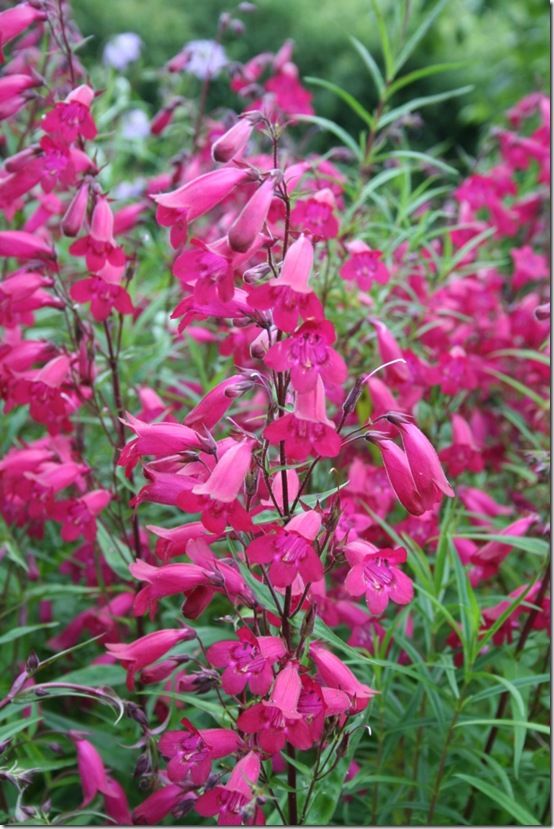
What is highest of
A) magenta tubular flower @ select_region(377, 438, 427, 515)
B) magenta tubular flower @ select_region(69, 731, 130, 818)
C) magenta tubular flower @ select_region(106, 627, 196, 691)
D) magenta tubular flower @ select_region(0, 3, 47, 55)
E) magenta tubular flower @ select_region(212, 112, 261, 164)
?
magenta tubular flower @ select_region(0, 3, 47, 55)

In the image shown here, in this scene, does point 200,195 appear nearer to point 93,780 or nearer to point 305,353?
point 305,353

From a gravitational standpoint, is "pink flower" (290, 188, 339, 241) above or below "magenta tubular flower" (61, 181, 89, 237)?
below

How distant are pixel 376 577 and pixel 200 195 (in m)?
0.66

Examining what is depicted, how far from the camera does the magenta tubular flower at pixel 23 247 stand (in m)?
1.99

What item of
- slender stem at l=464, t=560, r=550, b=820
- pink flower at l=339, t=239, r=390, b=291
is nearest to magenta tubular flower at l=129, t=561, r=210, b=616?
slender stem at l=464, t=560, r=550, b=820

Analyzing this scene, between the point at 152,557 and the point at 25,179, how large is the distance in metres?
0.88

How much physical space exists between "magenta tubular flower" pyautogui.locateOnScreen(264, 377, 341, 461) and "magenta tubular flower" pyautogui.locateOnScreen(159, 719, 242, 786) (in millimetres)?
493

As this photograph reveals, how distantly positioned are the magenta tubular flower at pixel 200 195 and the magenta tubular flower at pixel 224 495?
38cm

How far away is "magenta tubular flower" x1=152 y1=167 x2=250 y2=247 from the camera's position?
137 centimetres

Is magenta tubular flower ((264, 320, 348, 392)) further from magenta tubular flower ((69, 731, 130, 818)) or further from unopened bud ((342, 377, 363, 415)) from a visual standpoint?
magenta tubular flower ((69, 731, 130, 818))

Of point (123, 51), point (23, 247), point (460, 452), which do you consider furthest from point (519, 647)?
point (123, 51)

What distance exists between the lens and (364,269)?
2.22m

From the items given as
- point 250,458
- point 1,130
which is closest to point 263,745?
point 250,458

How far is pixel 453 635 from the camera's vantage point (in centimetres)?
201
